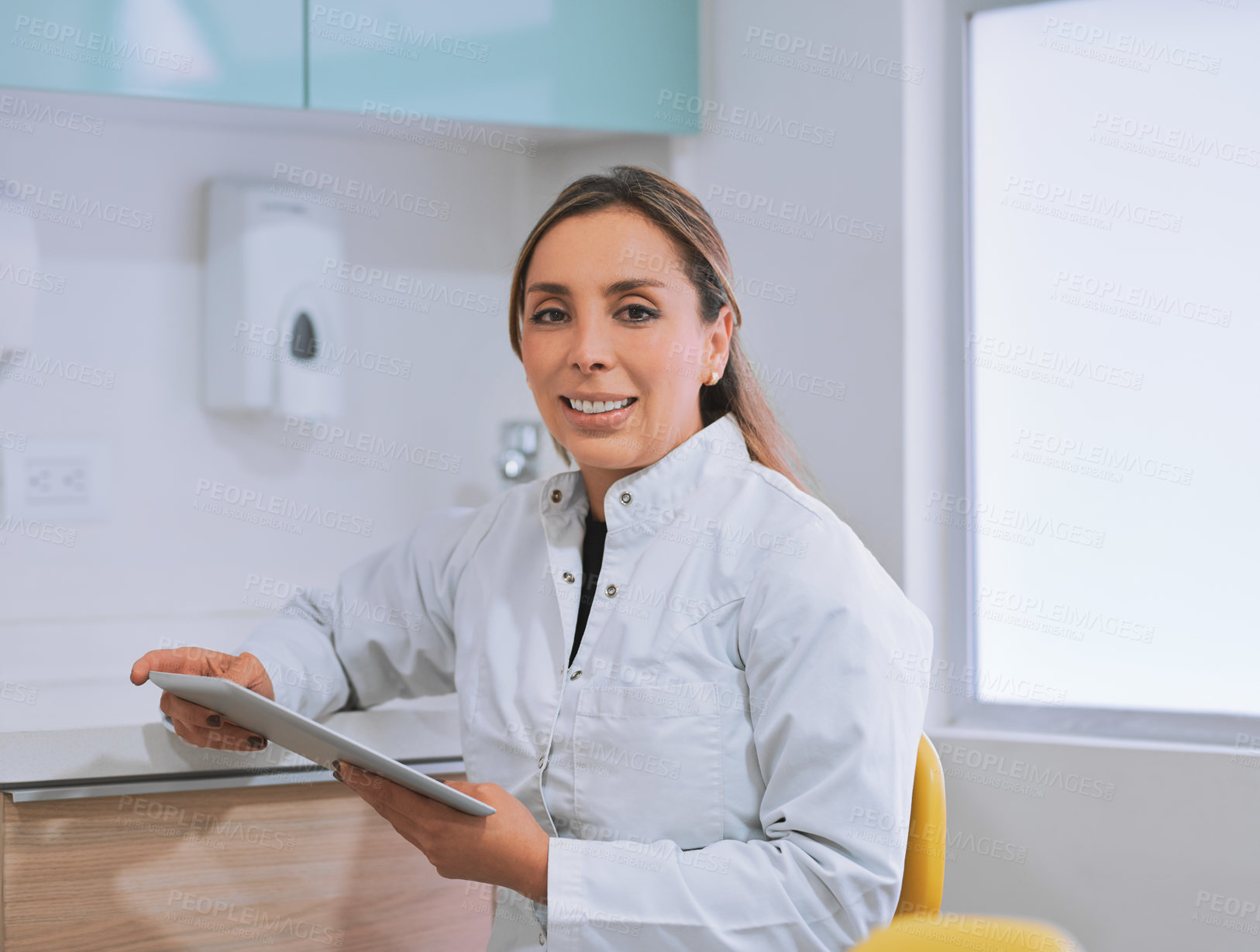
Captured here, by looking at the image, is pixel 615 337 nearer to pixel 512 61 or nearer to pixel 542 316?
pixel 542 316

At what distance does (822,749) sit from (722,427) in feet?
1.12

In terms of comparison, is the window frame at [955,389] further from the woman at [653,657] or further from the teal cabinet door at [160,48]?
the teal cabinet door at [160,48]

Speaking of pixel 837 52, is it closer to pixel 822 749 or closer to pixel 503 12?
pixel 503 12

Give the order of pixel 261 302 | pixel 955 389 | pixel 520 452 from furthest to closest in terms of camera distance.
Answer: pixel 520 452 → pixel 261 302 → pixel 955 389

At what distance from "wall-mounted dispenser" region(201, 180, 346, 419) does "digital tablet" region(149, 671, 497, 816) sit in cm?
94

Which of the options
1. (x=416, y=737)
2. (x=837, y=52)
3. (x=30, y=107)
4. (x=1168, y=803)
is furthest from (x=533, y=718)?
(x=30, y=107)

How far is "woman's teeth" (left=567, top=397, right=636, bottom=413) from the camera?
104cm

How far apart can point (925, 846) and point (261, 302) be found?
1.37 metres

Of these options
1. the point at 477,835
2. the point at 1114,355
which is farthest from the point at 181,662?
the point at 1114,355

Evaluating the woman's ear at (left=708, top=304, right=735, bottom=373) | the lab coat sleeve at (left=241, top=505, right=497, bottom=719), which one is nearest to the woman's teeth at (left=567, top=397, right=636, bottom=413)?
the woman's ear at (left=708, top=304, right=735, bottom=373)

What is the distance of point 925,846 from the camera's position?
38.1 inches

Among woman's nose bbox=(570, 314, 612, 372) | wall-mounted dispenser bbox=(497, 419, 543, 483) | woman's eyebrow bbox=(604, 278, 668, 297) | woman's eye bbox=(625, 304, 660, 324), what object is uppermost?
woman's eyebrow bbox=(604, 278, 668, 297)

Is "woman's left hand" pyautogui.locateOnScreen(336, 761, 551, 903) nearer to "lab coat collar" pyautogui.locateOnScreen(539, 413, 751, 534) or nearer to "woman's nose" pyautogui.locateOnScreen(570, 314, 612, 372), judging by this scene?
"lab coat collar" pyautogui.locateOnScreen(539, 413, 751, 534)

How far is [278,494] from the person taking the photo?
1.91 metres
